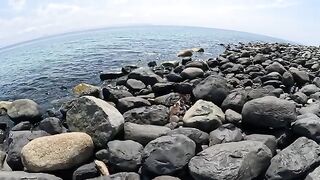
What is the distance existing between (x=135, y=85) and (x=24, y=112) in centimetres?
336

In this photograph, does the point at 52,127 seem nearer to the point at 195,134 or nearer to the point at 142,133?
the point at 142,133

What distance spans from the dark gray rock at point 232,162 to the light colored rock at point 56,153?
6.61 feet

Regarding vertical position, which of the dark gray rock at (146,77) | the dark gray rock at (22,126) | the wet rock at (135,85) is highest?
the dark gray rock at (146,77)

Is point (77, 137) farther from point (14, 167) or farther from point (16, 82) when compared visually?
point (16, 82)

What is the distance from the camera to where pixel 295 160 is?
17.6ft

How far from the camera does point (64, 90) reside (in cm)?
1233

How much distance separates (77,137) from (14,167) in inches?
52.3

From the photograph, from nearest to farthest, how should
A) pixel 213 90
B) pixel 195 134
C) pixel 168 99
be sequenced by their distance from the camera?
pixel 195 134 → pixel 213 90 → pixel 168 99

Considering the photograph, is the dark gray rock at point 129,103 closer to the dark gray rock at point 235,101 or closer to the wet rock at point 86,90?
the dark gray rock at point 235,101

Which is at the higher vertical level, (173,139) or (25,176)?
(173,139)

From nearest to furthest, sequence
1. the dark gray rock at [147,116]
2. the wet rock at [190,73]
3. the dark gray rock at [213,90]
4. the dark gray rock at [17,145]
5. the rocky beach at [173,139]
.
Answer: the rocky beach at [173,139]
the dark gray rock at [17,145]
the dark gray rock at [147,116]
the dark gray rock at [213,90]
the wet rock at [190,73]

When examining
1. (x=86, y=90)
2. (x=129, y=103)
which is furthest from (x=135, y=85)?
(x=129, y=103)

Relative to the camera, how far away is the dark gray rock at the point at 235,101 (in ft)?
25.1

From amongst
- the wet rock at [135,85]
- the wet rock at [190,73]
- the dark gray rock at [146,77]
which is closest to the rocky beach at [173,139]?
the wet rock at [135,85]
